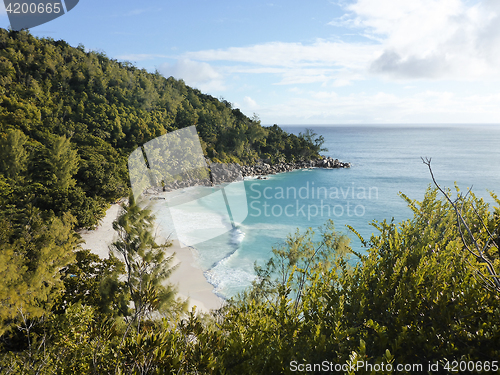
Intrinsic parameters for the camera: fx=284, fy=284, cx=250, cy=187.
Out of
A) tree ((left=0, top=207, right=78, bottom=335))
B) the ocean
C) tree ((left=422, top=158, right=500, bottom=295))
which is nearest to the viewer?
tree ((left=422, top=158, right=500, bottom=295))

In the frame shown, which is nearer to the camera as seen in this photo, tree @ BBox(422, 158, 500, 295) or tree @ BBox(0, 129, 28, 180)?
tree @ BBox(422, 158, 500, 295)

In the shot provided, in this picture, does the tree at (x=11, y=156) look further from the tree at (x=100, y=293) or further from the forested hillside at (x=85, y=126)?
the tree at (x=100, y=293)

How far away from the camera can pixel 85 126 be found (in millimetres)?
40406

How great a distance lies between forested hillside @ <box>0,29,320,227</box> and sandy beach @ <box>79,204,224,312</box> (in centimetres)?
127

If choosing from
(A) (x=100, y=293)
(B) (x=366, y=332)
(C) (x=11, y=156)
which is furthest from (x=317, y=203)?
(B) (x=366, y=332)

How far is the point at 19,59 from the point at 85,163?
3964 cm

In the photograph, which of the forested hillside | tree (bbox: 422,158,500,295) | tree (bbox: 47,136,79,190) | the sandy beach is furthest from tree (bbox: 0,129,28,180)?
tree (bbox: 422,158,500,295)

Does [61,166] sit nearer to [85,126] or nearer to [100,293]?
[85,126]

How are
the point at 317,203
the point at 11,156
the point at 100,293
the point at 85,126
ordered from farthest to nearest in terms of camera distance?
the point at 85,126 < the point at 317,203 < the point at 11,156 < the point at 100,293

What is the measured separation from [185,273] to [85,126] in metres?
31.9

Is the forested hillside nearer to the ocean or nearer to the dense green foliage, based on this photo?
the ocean

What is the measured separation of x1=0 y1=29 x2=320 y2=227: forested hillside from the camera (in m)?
26.3

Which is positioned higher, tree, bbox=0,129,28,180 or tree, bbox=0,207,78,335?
tree, bbox=0,129,28,180

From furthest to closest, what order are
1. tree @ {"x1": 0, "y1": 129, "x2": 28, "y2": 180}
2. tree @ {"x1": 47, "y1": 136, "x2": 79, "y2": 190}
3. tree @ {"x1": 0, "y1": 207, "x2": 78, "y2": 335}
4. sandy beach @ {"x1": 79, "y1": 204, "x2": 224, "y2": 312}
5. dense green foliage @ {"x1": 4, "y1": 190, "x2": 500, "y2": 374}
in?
tree @ {"x1": 0, "y1": 129, "x2": 28, "y2": 180} → tree @ {"x1": 47, "y1": 136, "x2": 79, "y2": 190} → sandy beach @ {"x1": 79, "y1": 204, "x2": 224, "y2": 312} → tree @ {"x1": 0, "y1": 207, "x2": 78, "y2": 335} → dense green foliage @ {"x1": 4, "y1": 190, "x2": 500, "y2": 374}
